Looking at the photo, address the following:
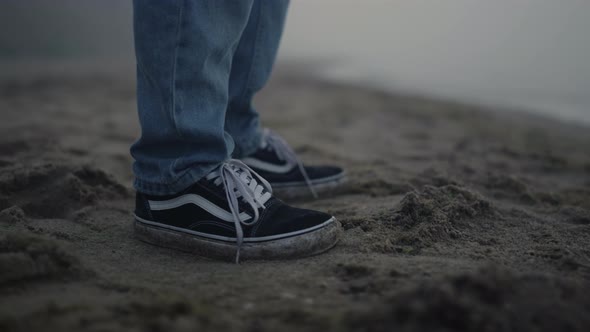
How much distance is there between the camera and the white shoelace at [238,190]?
138 cm

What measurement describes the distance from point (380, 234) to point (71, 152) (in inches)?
61.6

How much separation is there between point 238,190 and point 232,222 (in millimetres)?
95

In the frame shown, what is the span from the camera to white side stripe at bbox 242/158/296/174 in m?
1.90

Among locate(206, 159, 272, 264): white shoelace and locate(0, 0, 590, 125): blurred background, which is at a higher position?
locate(0, 0, 590, 125): blurred background

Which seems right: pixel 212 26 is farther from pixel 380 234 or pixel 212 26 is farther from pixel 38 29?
pixel 38 29

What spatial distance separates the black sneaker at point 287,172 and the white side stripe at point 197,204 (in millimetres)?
491

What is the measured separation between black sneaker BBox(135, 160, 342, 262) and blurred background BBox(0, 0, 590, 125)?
145 inches

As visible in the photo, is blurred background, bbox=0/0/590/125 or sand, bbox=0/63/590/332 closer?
sand, bbox=0/63/590/332

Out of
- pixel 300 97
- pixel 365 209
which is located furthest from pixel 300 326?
pixel 300 97

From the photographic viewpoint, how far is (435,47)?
772cm

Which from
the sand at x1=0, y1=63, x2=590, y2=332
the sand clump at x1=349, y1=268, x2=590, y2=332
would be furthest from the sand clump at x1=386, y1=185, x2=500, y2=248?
the sand clump at x1=349, y1=268, x2=590, y2=332

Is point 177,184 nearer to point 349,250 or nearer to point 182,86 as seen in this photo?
point 182,86

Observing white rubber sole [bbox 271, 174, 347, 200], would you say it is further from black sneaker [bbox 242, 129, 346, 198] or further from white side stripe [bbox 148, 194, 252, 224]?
white side stripe [bbox 148, 194, 252, 224]

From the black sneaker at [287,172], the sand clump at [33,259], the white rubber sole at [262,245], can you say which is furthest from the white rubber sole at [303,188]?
the sand clump at [33,259]
